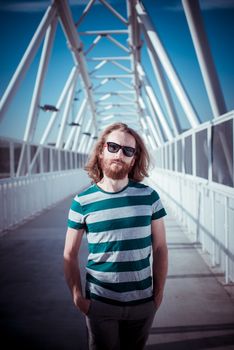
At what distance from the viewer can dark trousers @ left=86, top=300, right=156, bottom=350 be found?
1.88 metres

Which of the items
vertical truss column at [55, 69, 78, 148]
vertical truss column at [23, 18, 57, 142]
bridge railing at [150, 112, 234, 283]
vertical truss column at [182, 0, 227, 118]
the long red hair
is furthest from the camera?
vertical truss column at [55, 69, 78, 148]

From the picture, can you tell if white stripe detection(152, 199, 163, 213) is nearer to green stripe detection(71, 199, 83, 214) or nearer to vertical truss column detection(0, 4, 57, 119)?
green stripe detection(71, 199, 83, 214)

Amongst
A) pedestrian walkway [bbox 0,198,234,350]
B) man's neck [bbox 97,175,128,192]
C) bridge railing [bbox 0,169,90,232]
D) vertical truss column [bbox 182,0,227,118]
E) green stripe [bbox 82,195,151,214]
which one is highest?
vertical truss column [bbox 182,0,227,118]

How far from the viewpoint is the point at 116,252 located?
6.13ft

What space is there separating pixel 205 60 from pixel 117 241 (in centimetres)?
707

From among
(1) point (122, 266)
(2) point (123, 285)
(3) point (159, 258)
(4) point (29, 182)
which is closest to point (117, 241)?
(1) point (122, 266)

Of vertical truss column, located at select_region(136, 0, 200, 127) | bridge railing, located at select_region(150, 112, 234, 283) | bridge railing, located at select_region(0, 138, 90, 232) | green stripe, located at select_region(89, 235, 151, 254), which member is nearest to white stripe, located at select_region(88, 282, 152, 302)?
green stripe, located at select_region(89, 235, 151, 254)

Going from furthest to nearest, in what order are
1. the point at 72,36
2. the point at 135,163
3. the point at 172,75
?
the point at 72,36 → the point at 172,75 → the point at 135,163

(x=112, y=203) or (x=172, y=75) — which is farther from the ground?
(x=172, y=75)

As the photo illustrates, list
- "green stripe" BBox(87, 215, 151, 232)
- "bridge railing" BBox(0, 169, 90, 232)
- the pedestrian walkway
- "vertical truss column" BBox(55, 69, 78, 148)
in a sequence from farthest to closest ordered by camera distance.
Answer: "vertical truss column" BBox(55, 69, 78, 148)
"bridge railing" BBox(0, 169, 90, 232)
the pedestrian walkway
"green stripe" BBox(87, 215, 151, 232)

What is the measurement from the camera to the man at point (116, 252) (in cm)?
187

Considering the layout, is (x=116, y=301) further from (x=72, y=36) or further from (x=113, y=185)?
(x=72, y=36)

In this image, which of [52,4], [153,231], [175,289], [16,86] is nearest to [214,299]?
[175,289]

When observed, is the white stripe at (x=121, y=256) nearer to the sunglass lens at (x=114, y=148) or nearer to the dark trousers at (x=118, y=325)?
the dark trousers at (x=118, y=325)
